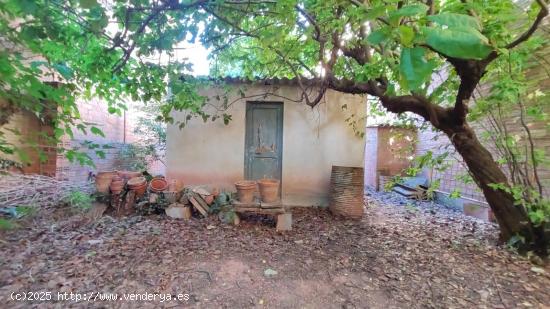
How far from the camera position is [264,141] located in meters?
4.95

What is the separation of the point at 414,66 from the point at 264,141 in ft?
14.5

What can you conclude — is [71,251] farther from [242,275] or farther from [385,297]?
[385,297]

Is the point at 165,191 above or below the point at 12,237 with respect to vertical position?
above

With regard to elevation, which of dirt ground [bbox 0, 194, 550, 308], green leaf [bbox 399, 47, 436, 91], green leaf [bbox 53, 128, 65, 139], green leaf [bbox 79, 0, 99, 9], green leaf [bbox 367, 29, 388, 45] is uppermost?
green leaf [bbox 79, 0, 99, 9]

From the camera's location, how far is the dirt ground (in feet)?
6.74

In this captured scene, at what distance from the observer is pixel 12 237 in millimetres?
3018

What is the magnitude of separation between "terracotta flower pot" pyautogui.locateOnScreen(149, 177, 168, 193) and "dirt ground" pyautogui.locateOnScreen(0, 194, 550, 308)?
599 mm

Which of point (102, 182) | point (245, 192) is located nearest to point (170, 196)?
point (102, 182)

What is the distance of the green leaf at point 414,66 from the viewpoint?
55 cm

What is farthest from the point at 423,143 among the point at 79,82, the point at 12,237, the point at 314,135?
the point at 12,237

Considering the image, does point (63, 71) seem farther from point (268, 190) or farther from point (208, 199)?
point (208, 199)

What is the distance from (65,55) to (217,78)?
2.27 m

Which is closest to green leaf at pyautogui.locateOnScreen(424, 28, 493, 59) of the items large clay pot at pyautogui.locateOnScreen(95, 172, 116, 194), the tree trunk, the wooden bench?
the tree trunk

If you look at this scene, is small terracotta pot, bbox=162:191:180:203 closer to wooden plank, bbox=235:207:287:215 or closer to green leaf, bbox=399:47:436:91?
wooden plank, bbox=235:207:287:215
